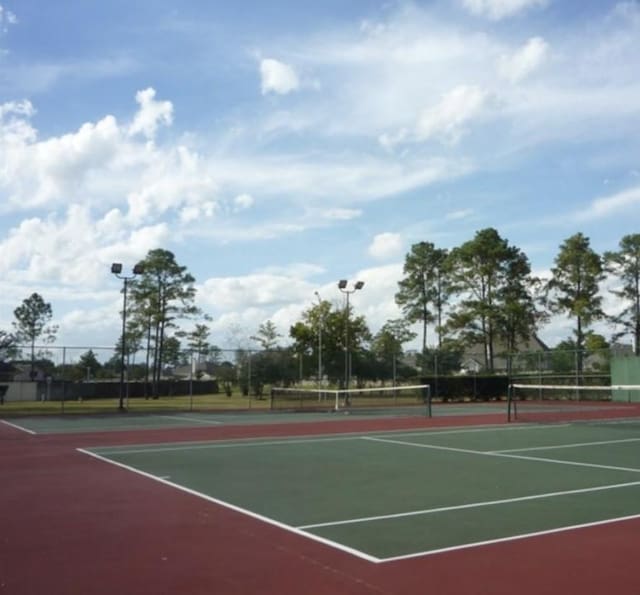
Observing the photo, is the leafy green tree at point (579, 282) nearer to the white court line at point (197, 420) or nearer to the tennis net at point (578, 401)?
the tennis net at point (578, 401)

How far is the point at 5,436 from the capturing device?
62.5 ft

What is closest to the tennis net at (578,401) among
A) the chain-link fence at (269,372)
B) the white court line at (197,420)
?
the chain-link fence at (269,372)

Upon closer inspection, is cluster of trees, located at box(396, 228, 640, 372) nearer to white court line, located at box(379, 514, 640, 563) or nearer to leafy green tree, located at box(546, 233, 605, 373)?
leafy green tree, located at box(546, 233, 605, 373)

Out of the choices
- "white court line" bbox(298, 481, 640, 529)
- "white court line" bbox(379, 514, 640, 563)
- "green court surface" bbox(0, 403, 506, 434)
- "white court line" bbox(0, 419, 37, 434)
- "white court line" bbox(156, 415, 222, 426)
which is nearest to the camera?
"white court line" bbox(379, 514, 640, 563)

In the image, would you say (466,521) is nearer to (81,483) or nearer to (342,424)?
(81,483)

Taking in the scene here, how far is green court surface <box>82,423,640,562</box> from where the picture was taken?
7199 mm

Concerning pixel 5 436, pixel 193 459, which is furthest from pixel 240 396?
pixel 193 459

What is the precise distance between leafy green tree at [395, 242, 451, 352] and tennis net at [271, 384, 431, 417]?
40.3 ft

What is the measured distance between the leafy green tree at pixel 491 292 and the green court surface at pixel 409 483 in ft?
100

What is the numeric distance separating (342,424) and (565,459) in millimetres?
10240

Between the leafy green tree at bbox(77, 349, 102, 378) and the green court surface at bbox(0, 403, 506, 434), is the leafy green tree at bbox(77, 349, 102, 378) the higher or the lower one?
the higher one

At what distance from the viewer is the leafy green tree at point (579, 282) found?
157ft

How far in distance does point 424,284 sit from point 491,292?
5529 mm

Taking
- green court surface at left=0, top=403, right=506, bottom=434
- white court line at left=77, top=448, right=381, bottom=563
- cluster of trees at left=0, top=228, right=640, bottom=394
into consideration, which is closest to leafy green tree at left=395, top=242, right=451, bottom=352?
cluster of trees at left=0, top=228, right=640, bottom=394
